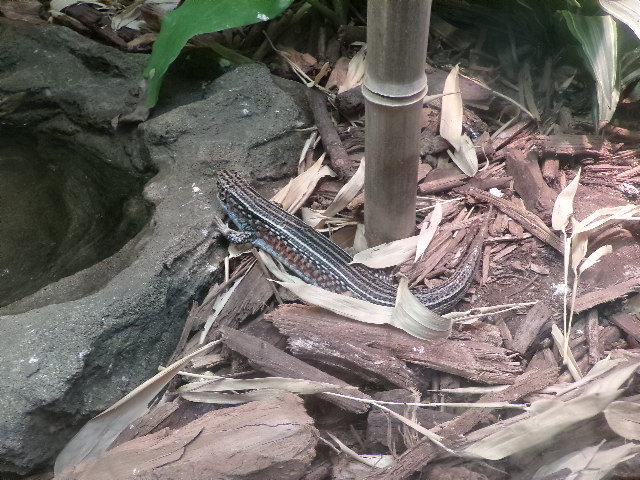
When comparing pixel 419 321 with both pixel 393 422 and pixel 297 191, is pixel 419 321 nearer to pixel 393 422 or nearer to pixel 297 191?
pixel 393 422

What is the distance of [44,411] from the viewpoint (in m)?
2.95

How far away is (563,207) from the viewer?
3.65m

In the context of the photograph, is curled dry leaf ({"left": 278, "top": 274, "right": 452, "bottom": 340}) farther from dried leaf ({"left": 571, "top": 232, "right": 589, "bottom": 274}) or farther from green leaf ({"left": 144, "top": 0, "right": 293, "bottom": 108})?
green leaf ({"left": 144, "top": 0, "right": 293, "bottom": 108})

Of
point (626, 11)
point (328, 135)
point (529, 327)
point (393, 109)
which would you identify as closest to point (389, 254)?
point (529, 327)

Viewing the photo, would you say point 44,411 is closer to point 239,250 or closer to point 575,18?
point 239,250

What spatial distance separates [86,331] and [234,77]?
2.31 meters

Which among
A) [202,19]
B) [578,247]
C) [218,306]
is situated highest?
[202,19]

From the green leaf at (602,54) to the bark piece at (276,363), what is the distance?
243 cm

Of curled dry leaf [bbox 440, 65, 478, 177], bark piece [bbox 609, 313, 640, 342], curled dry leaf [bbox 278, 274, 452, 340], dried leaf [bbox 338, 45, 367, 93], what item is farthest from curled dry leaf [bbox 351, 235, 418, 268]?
dried leaf [bbox 338, 45, 367, 93]

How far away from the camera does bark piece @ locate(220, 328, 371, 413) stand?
2887 millimetres

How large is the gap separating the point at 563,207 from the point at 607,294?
25.7 inches

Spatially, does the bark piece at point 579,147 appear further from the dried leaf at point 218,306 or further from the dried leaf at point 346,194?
the dried leaf at point 218,306

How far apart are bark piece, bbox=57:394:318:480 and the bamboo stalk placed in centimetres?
122

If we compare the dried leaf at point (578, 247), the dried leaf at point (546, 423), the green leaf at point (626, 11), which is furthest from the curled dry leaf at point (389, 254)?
the green leaf at point (626, 11)
